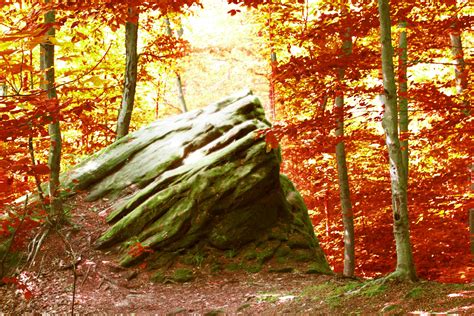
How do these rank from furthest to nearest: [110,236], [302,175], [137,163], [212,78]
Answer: [212,78] < [302,175] < [137,163] < [110,236]

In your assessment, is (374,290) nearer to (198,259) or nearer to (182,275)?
(182,275)

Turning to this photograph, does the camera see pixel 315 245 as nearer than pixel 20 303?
No

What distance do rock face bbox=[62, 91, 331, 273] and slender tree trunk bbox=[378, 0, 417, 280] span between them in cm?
326

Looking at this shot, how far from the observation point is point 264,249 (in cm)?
879

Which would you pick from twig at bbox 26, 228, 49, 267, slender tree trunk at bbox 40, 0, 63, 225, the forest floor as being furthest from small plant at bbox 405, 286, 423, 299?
twig at bbox 26, 228, 49, 267

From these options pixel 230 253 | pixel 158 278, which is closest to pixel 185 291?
pixel 158 278

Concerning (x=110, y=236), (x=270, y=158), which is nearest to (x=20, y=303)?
(x=110, y=236)

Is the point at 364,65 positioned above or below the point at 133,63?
below

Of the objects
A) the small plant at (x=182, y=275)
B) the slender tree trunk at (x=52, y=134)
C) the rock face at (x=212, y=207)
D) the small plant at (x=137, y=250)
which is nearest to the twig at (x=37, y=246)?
the slender tree trunk at (x=52, y=134)

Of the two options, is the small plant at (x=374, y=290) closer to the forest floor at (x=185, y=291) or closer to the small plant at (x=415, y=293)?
the forest floor at (x=185, y=291)

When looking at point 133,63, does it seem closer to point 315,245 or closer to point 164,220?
point 164,220

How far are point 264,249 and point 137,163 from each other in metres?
3.94

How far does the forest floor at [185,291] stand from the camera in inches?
186

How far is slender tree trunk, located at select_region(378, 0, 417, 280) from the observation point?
5027 mm
